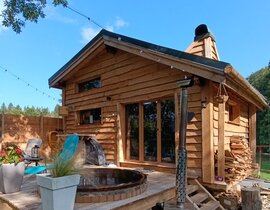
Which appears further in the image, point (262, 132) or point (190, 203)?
point (262, 132)

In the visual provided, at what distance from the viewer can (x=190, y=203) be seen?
421 cm

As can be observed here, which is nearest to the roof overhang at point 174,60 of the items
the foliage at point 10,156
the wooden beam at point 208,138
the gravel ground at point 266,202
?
the wooden beam at point 208,138

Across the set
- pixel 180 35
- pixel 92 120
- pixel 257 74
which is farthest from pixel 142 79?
pixel 257 74

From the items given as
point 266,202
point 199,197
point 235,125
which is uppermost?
point 235,125

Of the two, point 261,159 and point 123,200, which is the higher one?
point 123,200

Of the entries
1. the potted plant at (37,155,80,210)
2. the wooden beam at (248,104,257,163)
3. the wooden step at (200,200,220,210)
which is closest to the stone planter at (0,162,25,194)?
the potted plant at (37,155,80,210)

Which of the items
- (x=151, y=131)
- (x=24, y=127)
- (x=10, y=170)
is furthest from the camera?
(x=24, y=127)

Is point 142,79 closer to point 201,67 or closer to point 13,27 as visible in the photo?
point 201,67

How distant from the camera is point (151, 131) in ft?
21.7

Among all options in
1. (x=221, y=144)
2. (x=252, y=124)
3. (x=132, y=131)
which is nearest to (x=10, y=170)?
(x=132, y=131)

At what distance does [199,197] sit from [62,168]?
9.44 feet

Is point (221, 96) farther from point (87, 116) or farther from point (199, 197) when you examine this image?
point (87, 116)

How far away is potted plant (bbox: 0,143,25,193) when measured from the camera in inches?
157

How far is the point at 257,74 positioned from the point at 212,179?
22.4 metres
